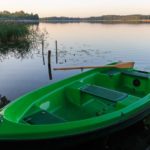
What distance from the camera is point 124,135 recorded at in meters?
6.18

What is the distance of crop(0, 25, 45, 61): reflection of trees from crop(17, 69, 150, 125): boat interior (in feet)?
38.1

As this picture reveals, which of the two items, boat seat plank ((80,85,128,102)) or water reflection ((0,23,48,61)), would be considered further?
water reflection ((0,23,48,61))

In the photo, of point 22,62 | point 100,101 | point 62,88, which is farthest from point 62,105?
point 22,62

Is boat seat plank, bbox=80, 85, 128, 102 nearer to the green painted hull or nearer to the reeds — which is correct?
the green painted hull

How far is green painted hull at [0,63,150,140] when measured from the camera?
429cm

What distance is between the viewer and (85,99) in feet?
20.1

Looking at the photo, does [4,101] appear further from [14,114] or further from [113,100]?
[113,100]

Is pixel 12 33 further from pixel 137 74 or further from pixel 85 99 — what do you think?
pixel 85 99

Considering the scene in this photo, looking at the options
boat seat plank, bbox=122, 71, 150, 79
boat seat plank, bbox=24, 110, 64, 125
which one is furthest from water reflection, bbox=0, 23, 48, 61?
boat seat plank, bbox=24, 110, 64, 125

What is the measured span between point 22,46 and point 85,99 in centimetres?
1618

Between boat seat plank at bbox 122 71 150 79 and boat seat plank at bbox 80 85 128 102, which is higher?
boat seat plank at bbox 122 71 150 79

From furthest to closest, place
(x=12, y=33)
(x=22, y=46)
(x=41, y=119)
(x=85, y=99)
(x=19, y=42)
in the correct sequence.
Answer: (x=19, y=42) < (x=12, y=33) < (x=22, y=46) < (x=85, y=99) < (x=41, y=119)

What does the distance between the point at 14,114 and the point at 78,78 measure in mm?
2546

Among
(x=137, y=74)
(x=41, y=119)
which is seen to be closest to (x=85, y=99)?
(x=41, y=119)
